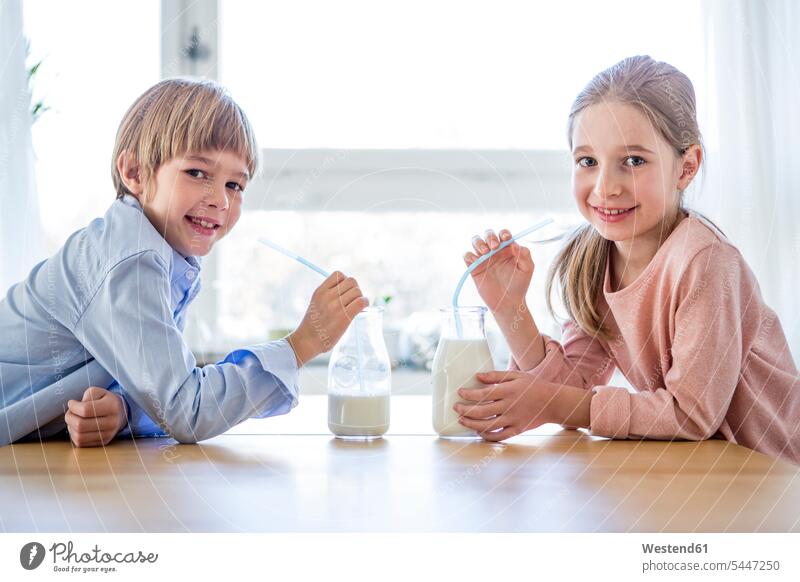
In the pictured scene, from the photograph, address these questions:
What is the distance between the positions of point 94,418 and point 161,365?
0.08m

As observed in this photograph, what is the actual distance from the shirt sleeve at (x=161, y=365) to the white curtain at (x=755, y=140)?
3.04ft

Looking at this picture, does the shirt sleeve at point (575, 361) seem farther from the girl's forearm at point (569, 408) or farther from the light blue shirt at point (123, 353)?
the light blue shirt at point (123, 353)

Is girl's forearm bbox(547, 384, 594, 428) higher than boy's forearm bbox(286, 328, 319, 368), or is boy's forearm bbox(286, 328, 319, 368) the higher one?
boy's forearm bbox(286, 328, 319, 368)

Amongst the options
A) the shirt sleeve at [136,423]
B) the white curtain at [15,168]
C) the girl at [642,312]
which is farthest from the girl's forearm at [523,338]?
the white curtain at [15,168]

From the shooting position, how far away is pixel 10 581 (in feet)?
1.57

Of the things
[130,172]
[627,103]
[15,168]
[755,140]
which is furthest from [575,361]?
[15,168]

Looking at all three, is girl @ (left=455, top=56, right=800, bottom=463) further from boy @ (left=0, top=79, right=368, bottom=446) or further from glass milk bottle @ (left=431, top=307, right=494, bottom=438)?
boy @ (left=0, top=79, right=368, bottom=446)

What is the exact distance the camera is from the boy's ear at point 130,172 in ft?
2.86

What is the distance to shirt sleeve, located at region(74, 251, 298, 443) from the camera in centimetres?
73

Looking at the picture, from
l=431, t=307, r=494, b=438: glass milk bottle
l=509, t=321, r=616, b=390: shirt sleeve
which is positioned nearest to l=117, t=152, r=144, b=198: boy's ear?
l=431, t=307, r=494, b=438: glass milk bottle

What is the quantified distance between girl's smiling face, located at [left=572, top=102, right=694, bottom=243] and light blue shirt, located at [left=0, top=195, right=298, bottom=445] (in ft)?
1.29

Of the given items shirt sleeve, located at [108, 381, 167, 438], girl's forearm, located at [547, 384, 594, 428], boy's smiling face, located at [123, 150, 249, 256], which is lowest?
shirt sleeve, located at [108, 381, 167, 438]

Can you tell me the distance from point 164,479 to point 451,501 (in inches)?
8.4

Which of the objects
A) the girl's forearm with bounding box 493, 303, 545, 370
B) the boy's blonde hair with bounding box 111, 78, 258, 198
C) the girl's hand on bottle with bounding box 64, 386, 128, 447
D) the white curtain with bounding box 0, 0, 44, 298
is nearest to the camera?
the girl's hand on bottle with bounding box 64, 386, 128, 447
